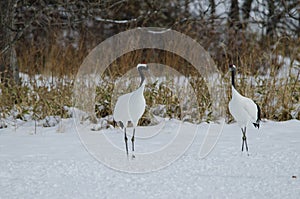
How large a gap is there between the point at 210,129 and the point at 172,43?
180 cm

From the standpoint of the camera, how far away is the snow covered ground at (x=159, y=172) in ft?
9.37

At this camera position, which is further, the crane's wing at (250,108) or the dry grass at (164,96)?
the dry grass at (164,96)

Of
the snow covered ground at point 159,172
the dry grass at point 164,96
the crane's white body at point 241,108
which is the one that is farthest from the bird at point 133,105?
the dry grass at point 164,96

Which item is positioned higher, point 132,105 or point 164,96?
point 164,96

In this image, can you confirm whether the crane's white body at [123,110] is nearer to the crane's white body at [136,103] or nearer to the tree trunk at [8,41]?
the crane's white body at [136,103]

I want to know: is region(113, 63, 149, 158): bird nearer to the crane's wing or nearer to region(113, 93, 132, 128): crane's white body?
region(113, 93, 132, 128): crane's white body

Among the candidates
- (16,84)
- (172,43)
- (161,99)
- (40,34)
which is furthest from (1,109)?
(40,34)

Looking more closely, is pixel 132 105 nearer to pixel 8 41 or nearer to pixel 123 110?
pixel 123 110

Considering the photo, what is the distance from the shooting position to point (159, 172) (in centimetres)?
326

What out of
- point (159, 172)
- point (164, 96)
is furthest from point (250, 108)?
point (164, 96)

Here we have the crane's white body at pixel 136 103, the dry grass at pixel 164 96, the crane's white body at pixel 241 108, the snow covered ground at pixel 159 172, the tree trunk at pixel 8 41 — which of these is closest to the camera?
the snow covered ground at pixel 159 172

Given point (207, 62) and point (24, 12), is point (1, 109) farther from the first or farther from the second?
point (24, 12)

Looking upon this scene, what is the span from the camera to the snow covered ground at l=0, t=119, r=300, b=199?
9.37ft

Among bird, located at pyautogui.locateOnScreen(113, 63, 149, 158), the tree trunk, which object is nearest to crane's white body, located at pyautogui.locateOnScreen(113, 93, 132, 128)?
bird, located at pyautogui.locateOnScreen(113, 63, 149, 158)
